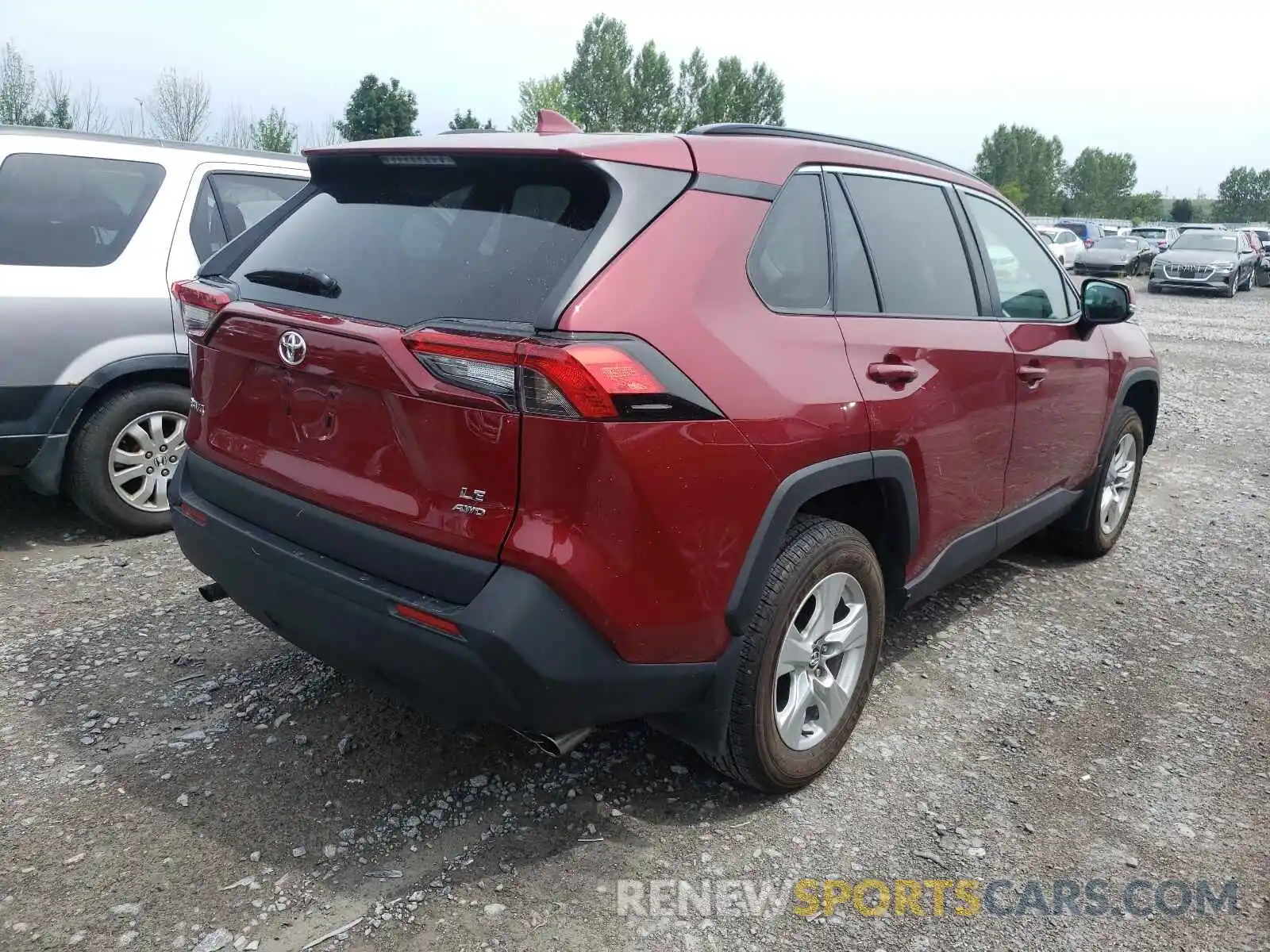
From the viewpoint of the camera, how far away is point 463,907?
2393mm

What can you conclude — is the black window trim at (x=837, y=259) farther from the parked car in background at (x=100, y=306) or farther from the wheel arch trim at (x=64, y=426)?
the wheel arch trim at (x=64, y=426)

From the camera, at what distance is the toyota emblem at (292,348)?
241 centimetres

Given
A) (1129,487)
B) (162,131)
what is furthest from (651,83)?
(1129,487)

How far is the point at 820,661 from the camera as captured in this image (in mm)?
2859

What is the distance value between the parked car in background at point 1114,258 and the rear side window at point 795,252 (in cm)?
2696

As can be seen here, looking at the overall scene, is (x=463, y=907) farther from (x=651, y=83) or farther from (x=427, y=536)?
(x=651, y=83)

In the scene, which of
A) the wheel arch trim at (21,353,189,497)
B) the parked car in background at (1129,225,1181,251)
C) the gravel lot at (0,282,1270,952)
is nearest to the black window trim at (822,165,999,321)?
the gravel lot at (0,282,1270,952)

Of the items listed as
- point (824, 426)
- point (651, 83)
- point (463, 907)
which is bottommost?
point (463, 907)

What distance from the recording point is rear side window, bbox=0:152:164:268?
4.32 meters

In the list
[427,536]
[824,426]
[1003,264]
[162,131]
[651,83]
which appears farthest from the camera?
[651,83]

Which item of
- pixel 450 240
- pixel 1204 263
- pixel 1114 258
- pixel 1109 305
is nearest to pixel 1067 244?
pixel 1114 258

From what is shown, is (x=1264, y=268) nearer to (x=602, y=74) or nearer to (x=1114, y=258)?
(x=1114, y=258)

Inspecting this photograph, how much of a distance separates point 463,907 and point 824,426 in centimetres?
152

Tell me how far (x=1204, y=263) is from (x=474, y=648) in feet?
87.9
